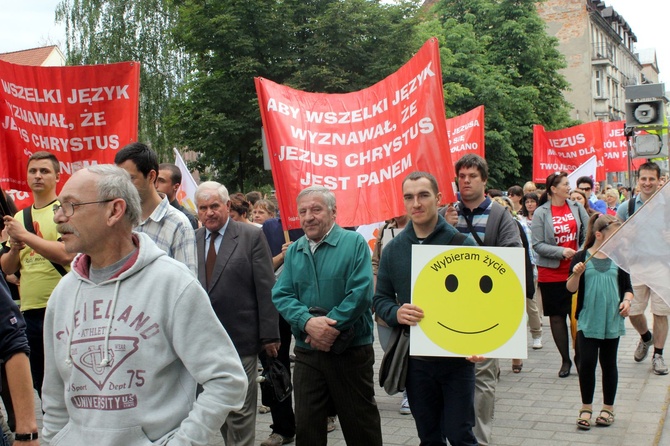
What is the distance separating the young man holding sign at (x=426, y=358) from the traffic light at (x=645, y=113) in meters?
8.79

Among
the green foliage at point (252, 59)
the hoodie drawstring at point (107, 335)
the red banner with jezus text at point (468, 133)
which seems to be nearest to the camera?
the hoodie drawstring at point (107, 335)

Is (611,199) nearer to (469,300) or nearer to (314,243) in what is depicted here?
(314,243)

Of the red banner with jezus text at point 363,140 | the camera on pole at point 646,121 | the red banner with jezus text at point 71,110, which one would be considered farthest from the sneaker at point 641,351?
the red banner with jezus text at point 71,110

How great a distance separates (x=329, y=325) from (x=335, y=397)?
486mm

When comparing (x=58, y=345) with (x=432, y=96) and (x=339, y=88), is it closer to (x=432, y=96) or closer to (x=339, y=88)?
(x=432, y=96)

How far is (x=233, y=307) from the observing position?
5.14 metres

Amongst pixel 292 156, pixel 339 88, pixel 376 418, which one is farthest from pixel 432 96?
pixel 339 88

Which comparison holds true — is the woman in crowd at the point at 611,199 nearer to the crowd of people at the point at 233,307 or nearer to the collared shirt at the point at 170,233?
the crowd of people at the point at 233,307

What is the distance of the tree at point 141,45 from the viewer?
120 ft

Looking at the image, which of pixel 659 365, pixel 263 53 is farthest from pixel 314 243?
pixel 263 53

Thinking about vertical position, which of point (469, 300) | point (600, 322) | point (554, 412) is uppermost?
point (469, 300)

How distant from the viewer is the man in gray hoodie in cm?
260

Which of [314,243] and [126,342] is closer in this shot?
[126,342]

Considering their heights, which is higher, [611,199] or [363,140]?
[363,140]
